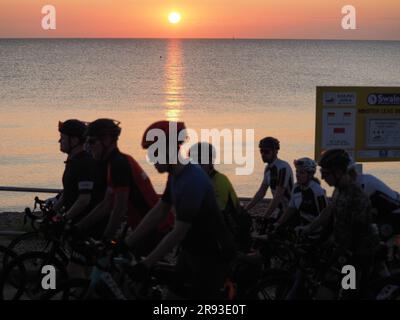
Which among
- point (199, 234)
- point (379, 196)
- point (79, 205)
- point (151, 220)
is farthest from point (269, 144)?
point (199, 234)

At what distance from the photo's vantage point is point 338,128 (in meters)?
13.5

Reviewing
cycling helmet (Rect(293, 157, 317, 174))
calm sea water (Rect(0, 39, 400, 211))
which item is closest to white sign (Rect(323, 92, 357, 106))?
cycling helmet (Rect(293, 157, 317, 174))

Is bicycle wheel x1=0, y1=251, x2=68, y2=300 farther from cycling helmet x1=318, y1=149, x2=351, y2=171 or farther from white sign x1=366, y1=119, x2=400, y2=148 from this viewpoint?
white sign x1=366, y1=119, x2=400, y2=148

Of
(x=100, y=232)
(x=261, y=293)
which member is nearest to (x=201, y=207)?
(x=261, y=293)

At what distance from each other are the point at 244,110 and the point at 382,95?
2033 inches

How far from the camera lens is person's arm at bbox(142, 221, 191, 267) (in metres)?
5.86

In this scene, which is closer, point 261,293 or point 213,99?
point 261,293

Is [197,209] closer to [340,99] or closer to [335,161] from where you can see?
[335,161]

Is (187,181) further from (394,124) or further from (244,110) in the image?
(244,110)

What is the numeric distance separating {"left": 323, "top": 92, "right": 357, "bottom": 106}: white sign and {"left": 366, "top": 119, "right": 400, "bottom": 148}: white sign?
0.41 meters

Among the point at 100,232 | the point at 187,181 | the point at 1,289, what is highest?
the point at 187,181

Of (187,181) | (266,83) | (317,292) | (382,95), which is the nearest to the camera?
(187,181)

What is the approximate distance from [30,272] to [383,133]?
7292mm

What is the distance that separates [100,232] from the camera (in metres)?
7.76
